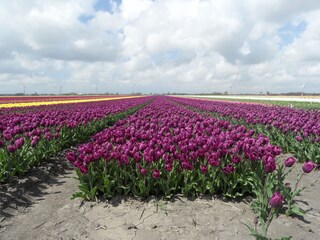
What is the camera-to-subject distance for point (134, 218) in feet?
15.3

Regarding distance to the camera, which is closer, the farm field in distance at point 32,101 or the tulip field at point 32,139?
the tulip field at point 32,139

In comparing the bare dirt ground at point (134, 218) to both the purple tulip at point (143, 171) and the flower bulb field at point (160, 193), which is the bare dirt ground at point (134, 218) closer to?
the flower bulb field at point (160, 193)

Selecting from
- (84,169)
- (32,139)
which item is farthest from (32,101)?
(84,169)

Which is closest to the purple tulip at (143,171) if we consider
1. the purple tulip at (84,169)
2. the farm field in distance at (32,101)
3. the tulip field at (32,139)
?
the purple tulip at (84,169)

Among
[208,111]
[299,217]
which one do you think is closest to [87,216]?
[299,217]

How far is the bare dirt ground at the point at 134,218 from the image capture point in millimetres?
4178

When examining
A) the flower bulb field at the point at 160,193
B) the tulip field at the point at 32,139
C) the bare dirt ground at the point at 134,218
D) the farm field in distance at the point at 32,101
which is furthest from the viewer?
the farm field in distance at the point at 32,101

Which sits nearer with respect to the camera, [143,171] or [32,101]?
[143,171]

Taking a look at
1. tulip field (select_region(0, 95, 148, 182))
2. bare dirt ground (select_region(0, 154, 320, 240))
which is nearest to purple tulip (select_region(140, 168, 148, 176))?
bare dirt ground (select_region(0, 154, 320, 240))

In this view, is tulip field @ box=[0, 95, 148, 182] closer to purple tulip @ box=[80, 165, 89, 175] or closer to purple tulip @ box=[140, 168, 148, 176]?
purple tulip @ box=[80, 165, 89, 175]

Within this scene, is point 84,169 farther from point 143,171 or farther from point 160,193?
point 160,193

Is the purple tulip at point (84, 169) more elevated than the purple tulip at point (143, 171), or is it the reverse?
the purple tulip at point (84, 169)

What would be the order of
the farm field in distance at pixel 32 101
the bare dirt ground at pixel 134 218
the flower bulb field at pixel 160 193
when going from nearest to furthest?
the bare dirt ground at pixel 134 218, the flower bulb field at pixel 160 193, the farm field in distance at pixel 32 101

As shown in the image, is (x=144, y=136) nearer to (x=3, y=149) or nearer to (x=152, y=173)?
(x=152, y=173)
